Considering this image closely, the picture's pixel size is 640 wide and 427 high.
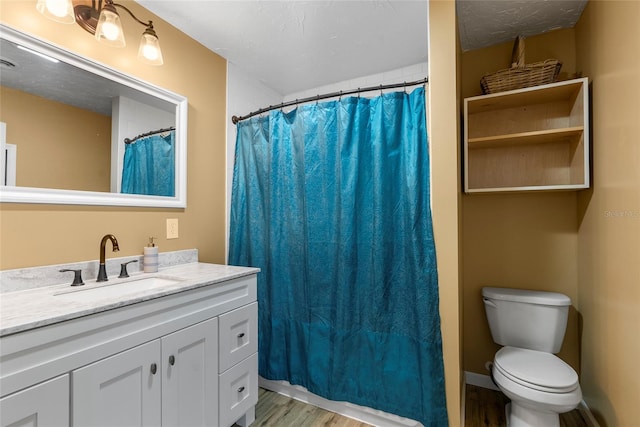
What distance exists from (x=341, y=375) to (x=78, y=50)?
219 cm

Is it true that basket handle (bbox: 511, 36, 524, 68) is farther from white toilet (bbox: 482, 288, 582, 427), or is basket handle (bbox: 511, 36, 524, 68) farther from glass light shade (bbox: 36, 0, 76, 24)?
glass light shade (bbox: 36, 0, 76, 24)

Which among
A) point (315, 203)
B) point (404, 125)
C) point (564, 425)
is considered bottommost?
point (564, 425)

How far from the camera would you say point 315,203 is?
183 cm

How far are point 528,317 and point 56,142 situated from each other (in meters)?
2.66

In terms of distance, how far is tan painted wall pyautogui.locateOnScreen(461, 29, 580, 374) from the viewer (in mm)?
1874

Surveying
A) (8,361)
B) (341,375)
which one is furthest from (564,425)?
(8,361)

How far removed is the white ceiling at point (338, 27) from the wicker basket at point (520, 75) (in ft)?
0.67

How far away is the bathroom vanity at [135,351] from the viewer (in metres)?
0.85

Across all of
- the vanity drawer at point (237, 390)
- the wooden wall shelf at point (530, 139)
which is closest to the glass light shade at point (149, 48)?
the vanity drawer at point (237, 390)

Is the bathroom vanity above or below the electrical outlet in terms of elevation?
below

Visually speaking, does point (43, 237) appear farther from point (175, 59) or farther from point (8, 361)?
point (175, 59)

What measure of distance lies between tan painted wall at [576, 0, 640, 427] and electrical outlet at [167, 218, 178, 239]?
2244mm

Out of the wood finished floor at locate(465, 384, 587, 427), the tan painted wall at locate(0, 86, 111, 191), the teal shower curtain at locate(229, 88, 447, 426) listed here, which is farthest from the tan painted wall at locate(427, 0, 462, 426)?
the tan painted wall at locate(0, 86, 111, 191)

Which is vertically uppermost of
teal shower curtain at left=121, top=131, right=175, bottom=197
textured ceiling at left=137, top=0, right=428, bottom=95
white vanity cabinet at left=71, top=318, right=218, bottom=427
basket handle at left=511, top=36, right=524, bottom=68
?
textured ceiling at left=137, top=0, right=428, bottom=95
